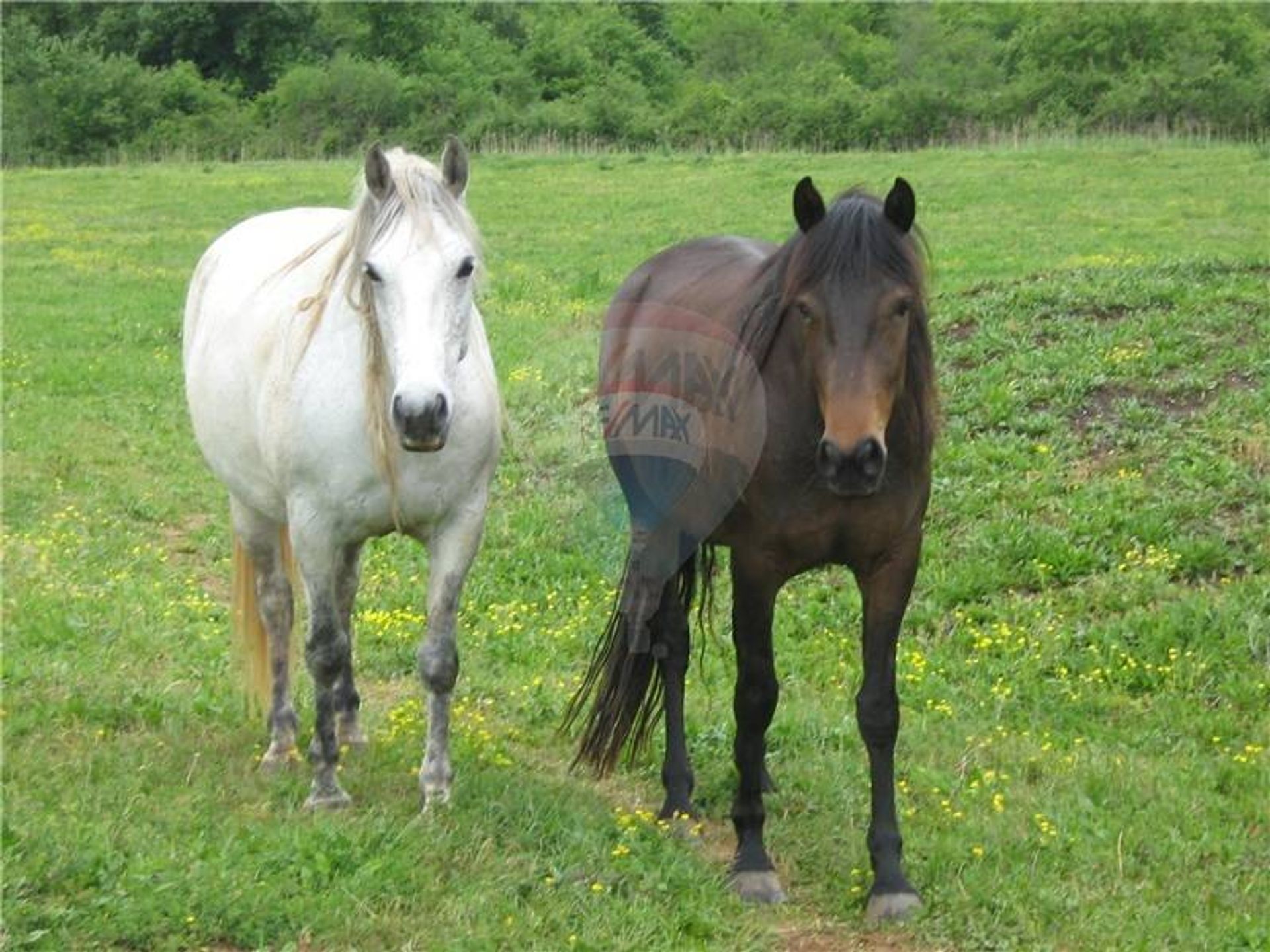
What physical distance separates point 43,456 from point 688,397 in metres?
7.18

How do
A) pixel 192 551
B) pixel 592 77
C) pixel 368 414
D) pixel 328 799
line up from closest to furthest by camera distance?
1. pixel 368 414
2. pixel 328 799
3. pixel 192 551
4. pixel 592 77

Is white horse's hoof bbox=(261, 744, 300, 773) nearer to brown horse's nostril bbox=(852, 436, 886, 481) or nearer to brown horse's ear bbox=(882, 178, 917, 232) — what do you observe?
brown horse's nostril bbox=(852, 436, 886, 481)

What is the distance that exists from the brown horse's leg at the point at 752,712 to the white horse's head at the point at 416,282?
3.58ft

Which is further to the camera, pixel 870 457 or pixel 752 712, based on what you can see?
pixel 752 712

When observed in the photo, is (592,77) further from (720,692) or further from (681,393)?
(681,393)

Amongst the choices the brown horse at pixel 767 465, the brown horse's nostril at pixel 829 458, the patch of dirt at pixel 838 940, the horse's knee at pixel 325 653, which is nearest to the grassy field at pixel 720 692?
the patch of dirt at pixel 838 940

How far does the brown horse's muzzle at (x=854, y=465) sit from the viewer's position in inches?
168

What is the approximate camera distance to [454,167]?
16.7ft

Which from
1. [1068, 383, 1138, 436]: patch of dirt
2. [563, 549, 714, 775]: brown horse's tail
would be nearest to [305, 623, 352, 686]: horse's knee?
[563, 549, 714, 775]: brown horse's tail

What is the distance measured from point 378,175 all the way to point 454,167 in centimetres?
29

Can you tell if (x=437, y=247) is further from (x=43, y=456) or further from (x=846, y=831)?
(x=43, y=456)

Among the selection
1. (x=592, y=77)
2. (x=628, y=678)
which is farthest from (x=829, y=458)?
(x=592, y=77)

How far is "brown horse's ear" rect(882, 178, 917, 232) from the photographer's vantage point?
4555mm

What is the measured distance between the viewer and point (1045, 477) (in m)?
9.08
